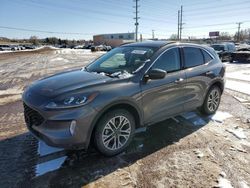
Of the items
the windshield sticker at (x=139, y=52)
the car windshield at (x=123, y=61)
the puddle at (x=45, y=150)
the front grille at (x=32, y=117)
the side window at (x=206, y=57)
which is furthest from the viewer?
the side window at (x=206, y=57)

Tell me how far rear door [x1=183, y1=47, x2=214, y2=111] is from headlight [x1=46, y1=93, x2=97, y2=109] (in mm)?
2309

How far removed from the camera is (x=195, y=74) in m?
5.07

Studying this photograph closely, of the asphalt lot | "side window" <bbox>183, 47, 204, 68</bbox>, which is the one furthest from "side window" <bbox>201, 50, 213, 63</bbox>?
the asphalt lot

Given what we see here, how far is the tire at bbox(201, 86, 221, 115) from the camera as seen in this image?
5.66 meters

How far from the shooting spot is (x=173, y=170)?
11.6 ft

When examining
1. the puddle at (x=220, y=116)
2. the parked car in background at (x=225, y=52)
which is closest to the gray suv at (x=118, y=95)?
the puddle at (x=220, y=116)

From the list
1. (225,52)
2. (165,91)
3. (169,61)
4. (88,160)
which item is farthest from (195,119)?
(225,52)

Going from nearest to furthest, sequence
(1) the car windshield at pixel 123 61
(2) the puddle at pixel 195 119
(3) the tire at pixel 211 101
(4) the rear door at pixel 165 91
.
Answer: (4) the rear door at pixel 165 91 → (1) the car windshield at pixel 123 61 → (2) the puddle at pixel 195 119 → (3) the tire at pixel 211 101

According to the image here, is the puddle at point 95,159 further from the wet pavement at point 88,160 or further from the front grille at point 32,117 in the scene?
the front grille at point 32,117

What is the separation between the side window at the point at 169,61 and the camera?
441 centimetres

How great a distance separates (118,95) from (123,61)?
3.95 feet

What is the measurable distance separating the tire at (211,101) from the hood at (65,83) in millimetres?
2817

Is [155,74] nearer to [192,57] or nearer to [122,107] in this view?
[122,107]

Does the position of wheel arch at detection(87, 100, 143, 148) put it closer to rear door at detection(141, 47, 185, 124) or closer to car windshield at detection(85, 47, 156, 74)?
rear door at detection(141, 47, 185, 124)
